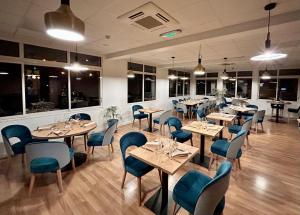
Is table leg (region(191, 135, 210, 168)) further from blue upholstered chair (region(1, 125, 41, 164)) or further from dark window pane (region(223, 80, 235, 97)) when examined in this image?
dark window pane (region(223, 80, 235, 97))

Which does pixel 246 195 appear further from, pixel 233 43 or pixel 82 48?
pixel 82 48

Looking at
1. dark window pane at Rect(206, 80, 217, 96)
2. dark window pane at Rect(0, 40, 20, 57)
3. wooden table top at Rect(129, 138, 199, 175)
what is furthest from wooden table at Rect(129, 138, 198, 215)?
dark window pane at Rect(206, 80, 217, 96)

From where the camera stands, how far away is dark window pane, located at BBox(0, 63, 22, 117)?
3865mm

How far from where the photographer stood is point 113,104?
654 cm

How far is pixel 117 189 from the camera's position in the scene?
2.75 meters

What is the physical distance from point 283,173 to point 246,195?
1.32 metres

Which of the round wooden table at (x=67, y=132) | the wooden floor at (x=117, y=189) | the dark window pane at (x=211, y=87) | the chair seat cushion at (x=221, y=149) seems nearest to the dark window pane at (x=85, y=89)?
the round wooden table at (x=67, y=132)

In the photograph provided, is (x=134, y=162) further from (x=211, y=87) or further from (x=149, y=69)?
(x=211, y=87)

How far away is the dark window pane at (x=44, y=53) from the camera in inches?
163

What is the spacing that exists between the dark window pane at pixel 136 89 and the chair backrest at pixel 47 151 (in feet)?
16.2

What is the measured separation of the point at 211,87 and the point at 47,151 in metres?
11.5

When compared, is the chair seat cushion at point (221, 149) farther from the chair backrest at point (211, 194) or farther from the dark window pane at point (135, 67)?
the dark window pane at point (135, 67)

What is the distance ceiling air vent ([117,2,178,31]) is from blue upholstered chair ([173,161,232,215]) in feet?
7.70

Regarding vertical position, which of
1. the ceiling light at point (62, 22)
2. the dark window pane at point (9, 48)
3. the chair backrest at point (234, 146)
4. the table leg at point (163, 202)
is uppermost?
the dark window pane at point (9, 48)
